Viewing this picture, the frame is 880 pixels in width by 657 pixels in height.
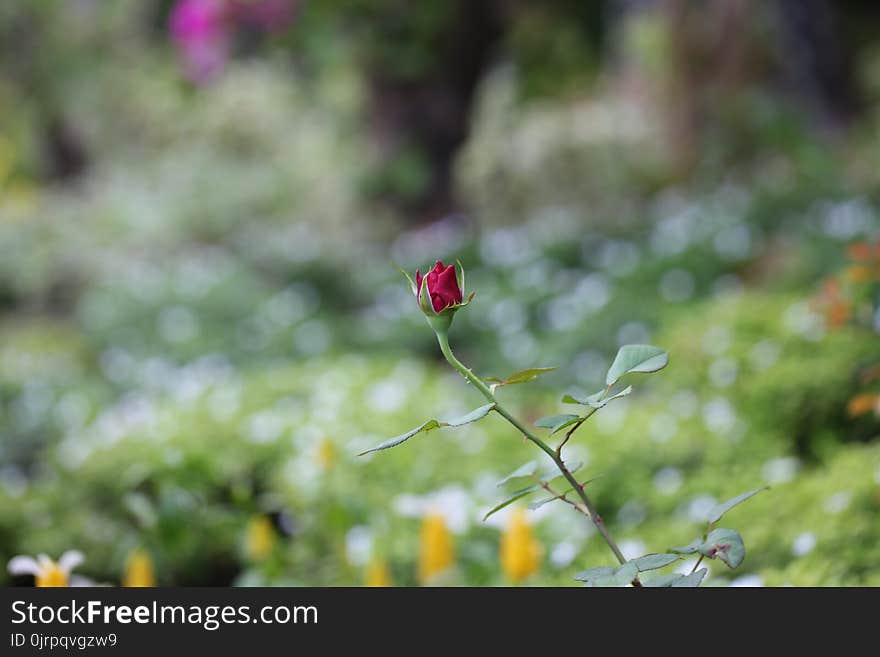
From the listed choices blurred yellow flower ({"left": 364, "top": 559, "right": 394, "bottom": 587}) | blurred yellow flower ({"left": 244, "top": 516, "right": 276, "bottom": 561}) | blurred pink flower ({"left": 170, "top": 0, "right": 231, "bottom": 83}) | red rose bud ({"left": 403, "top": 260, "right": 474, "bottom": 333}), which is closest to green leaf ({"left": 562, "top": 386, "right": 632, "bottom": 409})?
red rose bud ({"left": 403, "top": 260, "right": 474, "bottom": 333})

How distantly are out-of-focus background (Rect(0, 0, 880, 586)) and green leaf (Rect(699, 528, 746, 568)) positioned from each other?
474 mm

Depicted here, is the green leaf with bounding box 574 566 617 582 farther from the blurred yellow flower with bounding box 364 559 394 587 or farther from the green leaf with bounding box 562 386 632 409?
the blurred yellow flower with bounding box 364 559 394 587

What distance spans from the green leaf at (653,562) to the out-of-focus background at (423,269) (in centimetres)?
50

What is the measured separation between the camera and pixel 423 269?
5.18 metres

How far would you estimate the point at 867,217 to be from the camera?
3.62m

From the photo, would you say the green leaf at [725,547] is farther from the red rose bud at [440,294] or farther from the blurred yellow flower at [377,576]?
the blurred yellow flower at [377,576]

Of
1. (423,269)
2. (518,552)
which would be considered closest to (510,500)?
(518,552)

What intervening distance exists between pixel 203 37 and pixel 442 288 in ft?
15.1

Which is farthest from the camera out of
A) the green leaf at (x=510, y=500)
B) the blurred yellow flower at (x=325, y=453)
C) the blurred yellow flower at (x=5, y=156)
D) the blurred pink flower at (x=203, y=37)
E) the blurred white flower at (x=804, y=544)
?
the blurred yellow flower at (x=5, y=156)

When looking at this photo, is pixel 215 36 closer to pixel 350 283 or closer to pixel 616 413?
pixel 350 283

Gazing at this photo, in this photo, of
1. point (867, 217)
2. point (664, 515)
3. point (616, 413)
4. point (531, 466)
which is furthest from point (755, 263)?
point (531, 466)

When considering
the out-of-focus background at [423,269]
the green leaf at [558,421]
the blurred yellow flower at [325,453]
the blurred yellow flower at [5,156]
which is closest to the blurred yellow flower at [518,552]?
the out-of-focus background at [423,269]

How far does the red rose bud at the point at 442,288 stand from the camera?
670mm

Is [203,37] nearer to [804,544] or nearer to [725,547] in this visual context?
[804,544]
